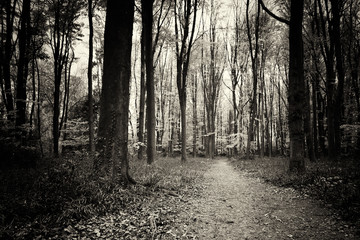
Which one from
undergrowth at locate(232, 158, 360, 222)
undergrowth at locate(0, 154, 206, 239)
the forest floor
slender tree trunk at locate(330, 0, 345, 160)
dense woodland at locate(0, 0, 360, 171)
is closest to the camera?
undergrowth at locate(0, 154, 206, 239)

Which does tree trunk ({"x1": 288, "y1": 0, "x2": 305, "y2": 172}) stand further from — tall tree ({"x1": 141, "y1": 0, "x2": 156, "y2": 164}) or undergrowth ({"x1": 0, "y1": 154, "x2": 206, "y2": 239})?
tall tree ({"x1": 141, "y1": 0, "x2": 156, "y2": 164})

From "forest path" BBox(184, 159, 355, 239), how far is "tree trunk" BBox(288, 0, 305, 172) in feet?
6.79

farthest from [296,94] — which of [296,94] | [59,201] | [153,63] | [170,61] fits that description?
[170,61]

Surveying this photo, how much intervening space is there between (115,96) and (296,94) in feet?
23.3

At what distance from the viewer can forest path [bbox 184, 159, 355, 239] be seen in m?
3.35

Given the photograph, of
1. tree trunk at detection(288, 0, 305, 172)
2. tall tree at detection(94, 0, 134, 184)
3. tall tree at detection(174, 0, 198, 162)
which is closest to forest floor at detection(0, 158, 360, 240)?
tall tree at detection(94, 0, 134, 184)

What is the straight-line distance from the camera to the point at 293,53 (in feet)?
25.1

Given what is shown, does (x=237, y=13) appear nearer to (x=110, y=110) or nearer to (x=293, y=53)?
(x=293, y=53)

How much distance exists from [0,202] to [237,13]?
21848 millimetres

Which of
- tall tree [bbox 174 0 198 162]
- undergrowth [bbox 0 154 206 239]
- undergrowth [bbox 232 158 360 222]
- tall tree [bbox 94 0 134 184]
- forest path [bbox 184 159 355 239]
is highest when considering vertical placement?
tall tree [bbox 174 0 198 162]

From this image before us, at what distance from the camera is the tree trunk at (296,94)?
727cm

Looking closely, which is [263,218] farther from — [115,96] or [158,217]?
[115,96]

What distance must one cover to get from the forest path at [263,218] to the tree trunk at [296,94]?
2.07 m

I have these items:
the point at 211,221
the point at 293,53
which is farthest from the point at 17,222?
the point at 293,53
